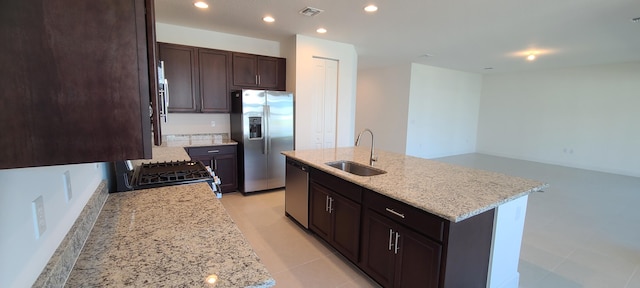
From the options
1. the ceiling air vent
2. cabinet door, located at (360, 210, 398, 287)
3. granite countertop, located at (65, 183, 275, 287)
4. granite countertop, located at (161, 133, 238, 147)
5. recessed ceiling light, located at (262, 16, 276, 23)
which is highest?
recessed ceiling light, located at (262, 16, 276, 23)

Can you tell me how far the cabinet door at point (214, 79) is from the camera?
4230 mm

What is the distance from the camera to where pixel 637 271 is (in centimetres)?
257

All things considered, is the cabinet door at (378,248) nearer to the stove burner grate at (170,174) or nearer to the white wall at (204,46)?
the stove burner grate at (170,174)

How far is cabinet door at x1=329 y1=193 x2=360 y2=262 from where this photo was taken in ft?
7.86

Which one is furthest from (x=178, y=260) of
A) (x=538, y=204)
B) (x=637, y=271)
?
(x=538, y=204)

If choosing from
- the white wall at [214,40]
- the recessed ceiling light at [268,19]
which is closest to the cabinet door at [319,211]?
the recessed ceiling light at [268,19]

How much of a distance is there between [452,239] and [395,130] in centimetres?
591

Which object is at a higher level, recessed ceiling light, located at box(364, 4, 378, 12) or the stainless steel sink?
recessed ceiling light, located at box(364, 4, 378, 12)

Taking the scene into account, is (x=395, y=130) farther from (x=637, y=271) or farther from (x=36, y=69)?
(x=36, y=69)

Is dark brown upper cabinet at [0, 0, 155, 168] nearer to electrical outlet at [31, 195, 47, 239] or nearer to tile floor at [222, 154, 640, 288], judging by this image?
electrical outlet at [31, 195, 47, 239]

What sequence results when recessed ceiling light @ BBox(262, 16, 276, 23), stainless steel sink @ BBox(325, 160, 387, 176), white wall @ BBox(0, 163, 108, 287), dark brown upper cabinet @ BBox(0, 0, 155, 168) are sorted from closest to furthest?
dark brown upper cabinet @ BBox(0, 0, 155, 168), white wall @ BBox(0, 163, 108, 287), stainless steel sink @ BBox(325, 160, 387, 176), recessed ceiling light @ BBox(262, 16, 276, 23)

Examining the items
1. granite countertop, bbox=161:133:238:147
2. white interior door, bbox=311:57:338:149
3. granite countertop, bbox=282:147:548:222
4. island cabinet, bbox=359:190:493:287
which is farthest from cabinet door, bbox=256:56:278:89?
island cabinet, bbox=359:190:493:287

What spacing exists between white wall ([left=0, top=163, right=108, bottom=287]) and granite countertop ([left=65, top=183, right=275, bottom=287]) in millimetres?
142

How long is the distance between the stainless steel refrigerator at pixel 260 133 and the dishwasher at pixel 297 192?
3.52 feet
